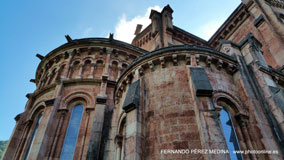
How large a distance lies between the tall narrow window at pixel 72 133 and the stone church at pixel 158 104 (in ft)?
0.19

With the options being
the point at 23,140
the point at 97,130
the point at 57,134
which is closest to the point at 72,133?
the point at 57,134

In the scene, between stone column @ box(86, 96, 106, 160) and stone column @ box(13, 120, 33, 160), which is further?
stone column @ box(13, 120, 33, 160)

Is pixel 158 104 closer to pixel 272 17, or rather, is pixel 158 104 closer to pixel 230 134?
pixel 230 134

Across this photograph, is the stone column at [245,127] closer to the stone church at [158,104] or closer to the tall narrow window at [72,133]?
the stone church at [158,104]

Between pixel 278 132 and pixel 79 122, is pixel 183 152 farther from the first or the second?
pixel 79 122

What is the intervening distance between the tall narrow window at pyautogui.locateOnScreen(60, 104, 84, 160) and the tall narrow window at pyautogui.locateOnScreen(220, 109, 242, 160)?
8.33 m

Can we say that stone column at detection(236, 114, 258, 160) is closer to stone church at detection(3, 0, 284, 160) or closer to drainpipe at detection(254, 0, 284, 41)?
stone church at detection(3, 0, 284, 160)

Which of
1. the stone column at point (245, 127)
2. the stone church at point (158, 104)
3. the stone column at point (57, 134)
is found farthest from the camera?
the stone column at point (57, 134)

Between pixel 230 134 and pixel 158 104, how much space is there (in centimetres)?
327

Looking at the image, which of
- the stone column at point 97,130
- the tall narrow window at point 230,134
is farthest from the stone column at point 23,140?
the tall narrow window at point 230,134

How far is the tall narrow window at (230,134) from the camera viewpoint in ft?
24.9

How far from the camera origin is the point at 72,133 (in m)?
11.7

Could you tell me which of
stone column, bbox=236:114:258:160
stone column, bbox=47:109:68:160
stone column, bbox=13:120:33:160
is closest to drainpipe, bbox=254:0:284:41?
stone column, bbox=236:114:258:160

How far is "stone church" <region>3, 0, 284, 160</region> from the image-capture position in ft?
23.4
